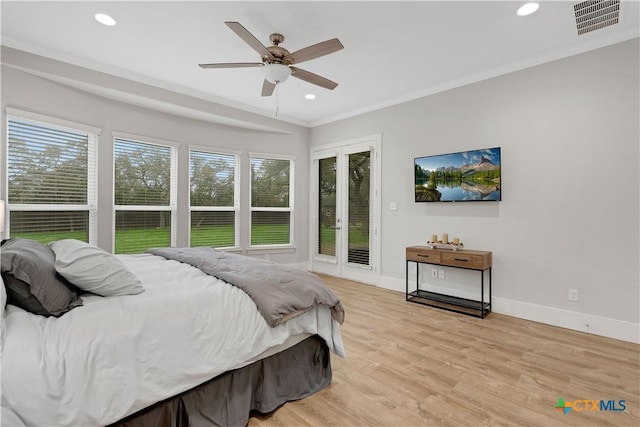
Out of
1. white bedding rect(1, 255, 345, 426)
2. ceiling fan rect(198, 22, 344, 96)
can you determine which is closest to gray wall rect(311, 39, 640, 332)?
ceiling fan rect(198, 22, 344, 96)

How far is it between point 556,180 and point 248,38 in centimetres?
333

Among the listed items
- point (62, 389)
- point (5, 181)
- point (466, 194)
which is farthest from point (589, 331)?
point (5, 181)

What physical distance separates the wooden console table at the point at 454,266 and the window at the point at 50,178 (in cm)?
415

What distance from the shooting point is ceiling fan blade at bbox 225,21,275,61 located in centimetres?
224

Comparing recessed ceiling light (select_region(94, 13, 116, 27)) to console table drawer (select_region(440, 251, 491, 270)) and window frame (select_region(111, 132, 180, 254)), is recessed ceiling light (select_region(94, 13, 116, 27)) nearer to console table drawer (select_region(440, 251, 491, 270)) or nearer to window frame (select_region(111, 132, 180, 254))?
window frame (select_region(111, 132, 180, 254))

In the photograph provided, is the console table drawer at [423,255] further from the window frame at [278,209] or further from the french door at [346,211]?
the window frame at [278,209]

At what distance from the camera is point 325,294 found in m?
2.11

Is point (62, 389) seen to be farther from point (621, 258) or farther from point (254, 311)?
point (621, 258)

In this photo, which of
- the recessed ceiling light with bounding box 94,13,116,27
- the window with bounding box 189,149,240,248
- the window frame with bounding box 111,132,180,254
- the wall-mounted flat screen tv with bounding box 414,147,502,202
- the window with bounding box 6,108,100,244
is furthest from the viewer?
the window with bounding box 189,149,240,248

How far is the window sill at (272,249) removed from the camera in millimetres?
5547

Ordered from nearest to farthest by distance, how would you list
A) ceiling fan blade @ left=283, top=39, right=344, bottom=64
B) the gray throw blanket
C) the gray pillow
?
the gray pillow
the gray throw blanket
ceiling fan blade @ left=283, top=39, right=344, bottom=64

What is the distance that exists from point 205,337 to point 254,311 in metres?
0.29

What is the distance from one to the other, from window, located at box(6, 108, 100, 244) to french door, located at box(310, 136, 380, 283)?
349 cm

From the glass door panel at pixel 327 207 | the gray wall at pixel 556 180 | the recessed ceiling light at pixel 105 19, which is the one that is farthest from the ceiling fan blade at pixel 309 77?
the glass door panel at pixel 327 207
